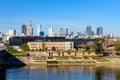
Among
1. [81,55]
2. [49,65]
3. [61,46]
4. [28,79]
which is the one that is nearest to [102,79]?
[28,79]

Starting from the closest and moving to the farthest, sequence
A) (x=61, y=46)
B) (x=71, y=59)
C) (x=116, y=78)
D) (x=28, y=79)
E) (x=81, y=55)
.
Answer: (x=28, y=79) → (x=116, y=78) → (x=71, y=59) → (x=81, y=55) → (x=61, y=46)

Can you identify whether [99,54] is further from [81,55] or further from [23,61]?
[23,61]

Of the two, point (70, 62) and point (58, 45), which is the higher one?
point (58, 45)

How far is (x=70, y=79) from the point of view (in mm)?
51281

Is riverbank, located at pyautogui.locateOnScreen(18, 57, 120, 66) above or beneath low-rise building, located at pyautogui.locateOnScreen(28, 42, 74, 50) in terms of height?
beneath

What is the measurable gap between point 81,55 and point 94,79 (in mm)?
42814

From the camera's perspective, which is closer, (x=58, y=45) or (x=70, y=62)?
(x=70, y=62)

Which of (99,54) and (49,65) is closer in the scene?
(49,65)

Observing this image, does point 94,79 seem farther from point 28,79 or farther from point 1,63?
point 1,63

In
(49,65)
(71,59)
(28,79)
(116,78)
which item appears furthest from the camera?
(71,59)

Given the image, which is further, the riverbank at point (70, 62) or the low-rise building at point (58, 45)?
the low-rise building at point (58, 45)

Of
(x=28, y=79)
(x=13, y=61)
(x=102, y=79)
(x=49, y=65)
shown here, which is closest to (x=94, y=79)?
(x=102, y=79)

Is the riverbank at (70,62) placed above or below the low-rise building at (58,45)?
below

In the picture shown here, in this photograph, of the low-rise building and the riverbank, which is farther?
the low-rise building
